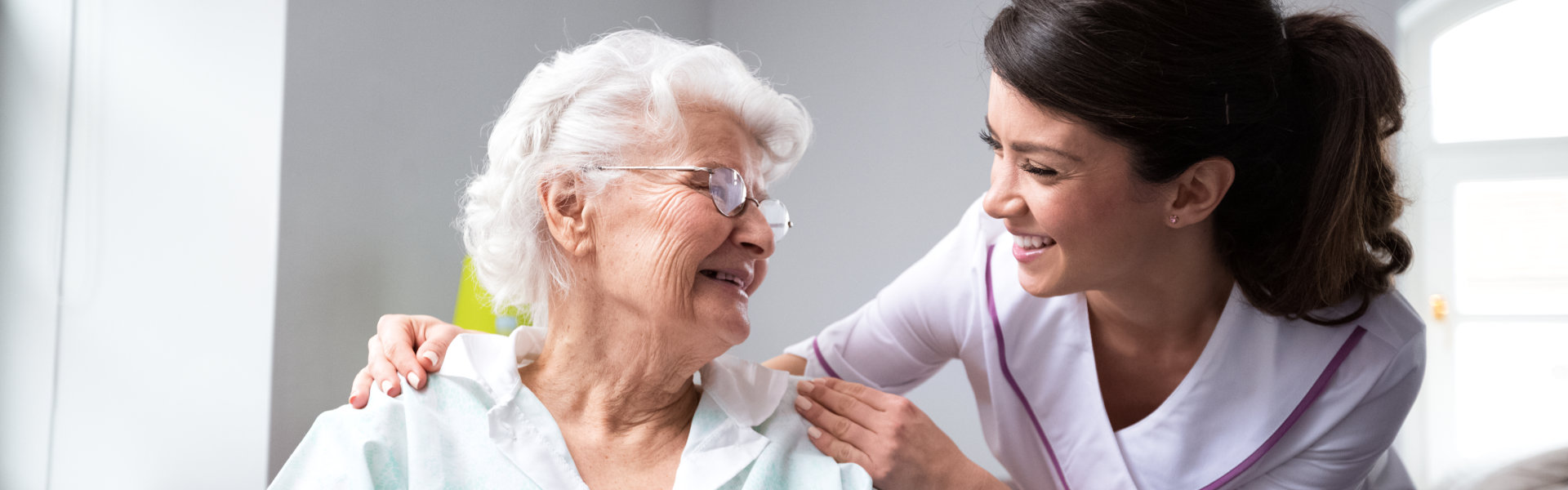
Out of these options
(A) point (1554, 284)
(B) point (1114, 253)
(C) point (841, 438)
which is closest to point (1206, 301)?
(B) point (1114, 253)

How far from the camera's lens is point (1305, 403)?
1.39m

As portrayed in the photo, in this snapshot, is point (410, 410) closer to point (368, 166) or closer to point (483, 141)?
point (368, 166)

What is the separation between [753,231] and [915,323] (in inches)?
21.2

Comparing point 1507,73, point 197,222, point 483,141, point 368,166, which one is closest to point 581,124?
point 368,166

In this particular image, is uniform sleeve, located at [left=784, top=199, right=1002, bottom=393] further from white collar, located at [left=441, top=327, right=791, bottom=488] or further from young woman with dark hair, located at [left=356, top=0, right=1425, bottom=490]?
white collar, located at [left=441, top=327, right=791, bottom=488]

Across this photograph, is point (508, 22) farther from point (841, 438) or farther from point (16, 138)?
point (841, 438)

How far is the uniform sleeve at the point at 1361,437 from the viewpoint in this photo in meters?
1.36

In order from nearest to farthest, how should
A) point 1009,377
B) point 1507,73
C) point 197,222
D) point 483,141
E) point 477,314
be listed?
point 1009,377 → point 197,222 → point 477,314 → point 483,141 → point 1507,73

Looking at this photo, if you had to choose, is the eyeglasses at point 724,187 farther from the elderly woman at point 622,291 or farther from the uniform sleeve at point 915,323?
the uniform sleeve at point 915,323

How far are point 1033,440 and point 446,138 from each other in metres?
1.60

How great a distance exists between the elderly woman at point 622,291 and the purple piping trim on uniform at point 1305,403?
23.6 inches

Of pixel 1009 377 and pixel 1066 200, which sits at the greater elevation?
pixel 1066 200

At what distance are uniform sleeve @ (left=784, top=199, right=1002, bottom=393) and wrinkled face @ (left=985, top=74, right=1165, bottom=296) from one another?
291 millimetres

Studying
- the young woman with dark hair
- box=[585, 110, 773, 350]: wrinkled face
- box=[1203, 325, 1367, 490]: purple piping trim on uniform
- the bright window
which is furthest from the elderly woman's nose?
the bright window
